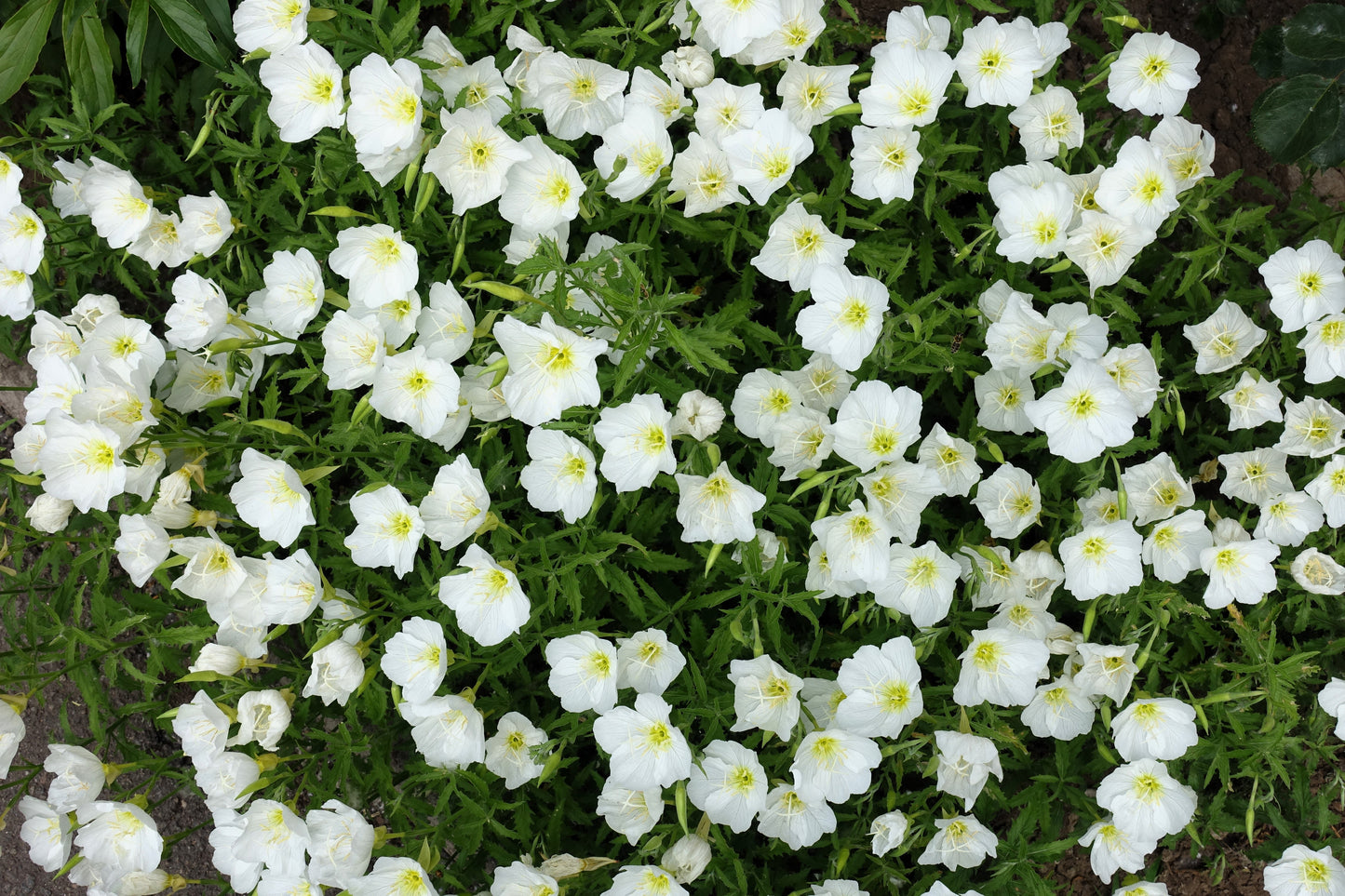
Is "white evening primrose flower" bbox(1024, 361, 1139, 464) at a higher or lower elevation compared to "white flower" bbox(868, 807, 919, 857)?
higher

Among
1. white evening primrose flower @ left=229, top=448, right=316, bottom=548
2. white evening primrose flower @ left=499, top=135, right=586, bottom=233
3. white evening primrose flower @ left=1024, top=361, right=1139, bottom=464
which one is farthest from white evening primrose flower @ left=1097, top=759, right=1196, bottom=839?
white evening primrose flower @ left=229, top=448, right=316, bottom=548

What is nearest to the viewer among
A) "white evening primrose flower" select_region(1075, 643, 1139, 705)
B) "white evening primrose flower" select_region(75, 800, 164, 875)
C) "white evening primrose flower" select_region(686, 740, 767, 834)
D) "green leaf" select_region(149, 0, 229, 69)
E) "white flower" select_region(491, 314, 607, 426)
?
"white flower" select_region(491, 314, 607, 426)

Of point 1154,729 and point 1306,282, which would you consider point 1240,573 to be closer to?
point 1154,729

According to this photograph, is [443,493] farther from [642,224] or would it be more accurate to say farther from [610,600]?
[642,224]

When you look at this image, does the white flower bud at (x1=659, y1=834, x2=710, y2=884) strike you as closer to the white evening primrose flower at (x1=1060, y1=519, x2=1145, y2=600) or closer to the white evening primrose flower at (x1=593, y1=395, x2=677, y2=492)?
the white evening primrose flower at (x1=593, y1=395, x2=677, y2=492)

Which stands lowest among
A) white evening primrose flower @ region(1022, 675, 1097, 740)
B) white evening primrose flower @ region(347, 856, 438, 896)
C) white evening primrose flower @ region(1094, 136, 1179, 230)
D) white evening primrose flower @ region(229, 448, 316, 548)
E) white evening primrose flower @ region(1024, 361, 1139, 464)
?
white evening primrose flower @ region(347, 856, 438, 896)

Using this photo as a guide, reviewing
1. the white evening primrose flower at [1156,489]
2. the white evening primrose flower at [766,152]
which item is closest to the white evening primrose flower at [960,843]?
the white evening primrose flower at [1156,489]

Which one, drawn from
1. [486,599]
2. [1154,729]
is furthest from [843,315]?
[1154,729]
